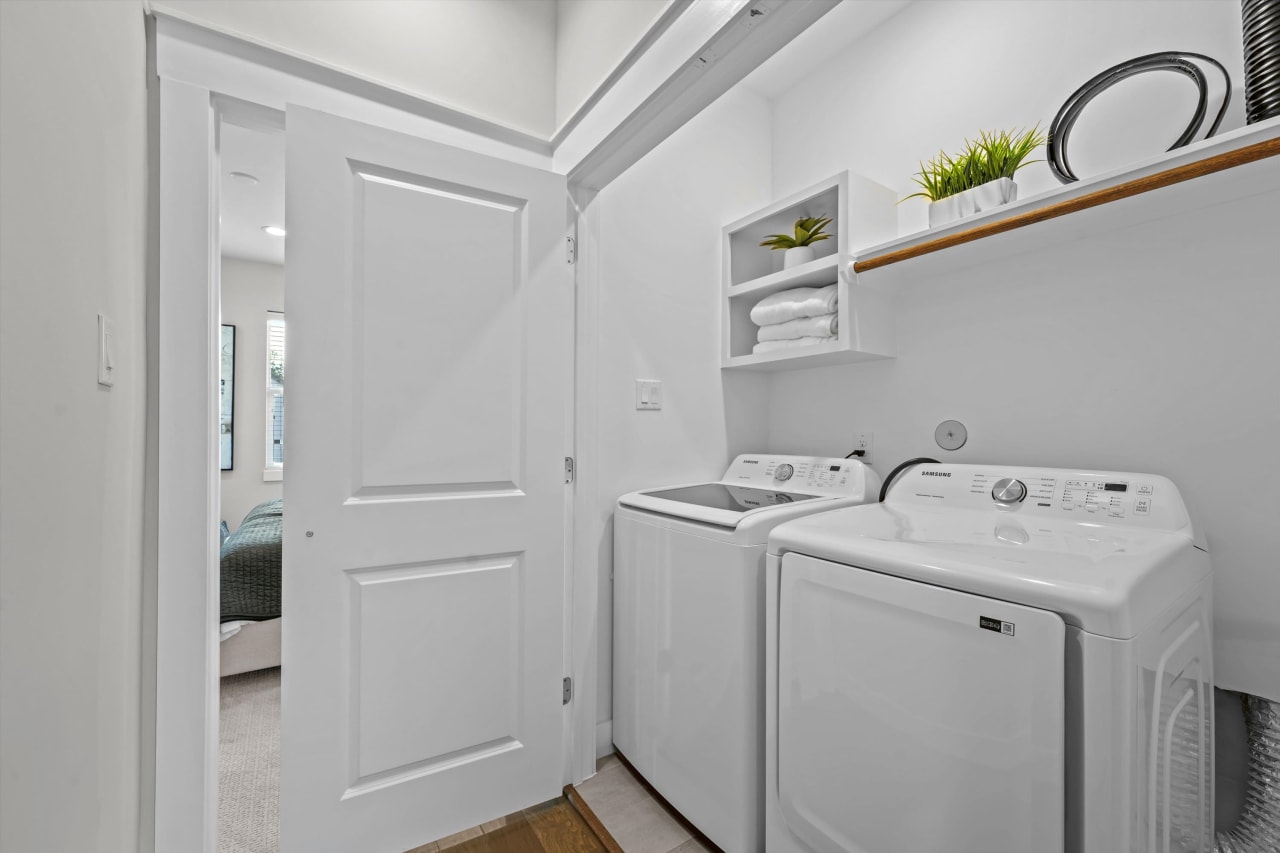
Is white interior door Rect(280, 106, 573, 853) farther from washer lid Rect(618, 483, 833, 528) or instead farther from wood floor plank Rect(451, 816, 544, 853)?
washer lid Rect(618, 483, 833, 528)

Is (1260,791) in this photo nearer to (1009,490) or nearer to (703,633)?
(1009,490)

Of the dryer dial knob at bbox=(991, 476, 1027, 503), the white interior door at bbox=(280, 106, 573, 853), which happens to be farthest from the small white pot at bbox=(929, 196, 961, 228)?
the white interior door at bbox=(280, 106, 573, 853)

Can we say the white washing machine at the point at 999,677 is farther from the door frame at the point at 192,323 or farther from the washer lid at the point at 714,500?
the door frame at the point at 192,323

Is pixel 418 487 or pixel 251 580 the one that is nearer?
pixel 418 487

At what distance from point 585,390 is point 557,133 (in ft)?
2.77

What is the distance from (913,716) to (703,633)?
59cm

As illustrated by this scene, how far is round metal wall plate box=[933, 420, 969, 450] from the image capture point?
170cm

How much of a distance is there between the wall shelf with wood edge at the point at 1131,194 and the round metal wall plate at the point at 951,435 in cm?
53

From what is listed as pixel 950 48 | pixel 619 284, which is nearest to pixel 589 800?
pixel 619 284

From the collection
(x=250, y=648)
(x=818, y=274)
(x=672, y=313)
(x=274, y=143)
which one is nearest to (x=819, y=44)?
(x=818, y=274)

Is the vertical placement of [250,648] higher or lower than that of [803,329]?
lower

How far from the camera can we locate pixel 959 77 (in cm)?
176

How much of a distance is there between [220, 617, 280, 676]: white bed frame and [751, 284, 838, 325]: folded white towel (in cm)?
264

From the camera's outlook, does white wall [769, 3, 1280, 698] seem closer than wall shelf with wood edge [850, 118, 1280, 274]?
No
